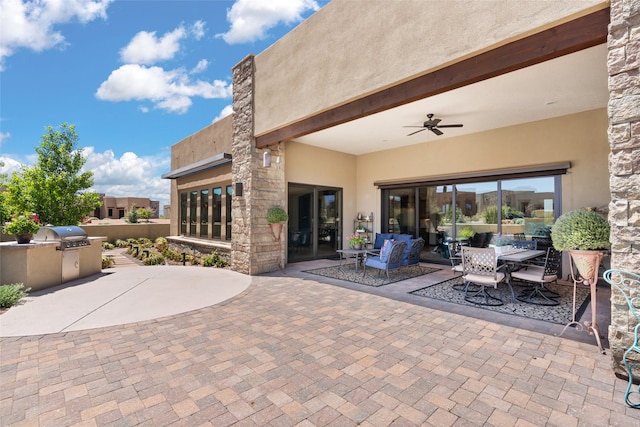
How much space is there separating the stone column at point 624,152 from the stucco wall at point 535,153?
4394 mm

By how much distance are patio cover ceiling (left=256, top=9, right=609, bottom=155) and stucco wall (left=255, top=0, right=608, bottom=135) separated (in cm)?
18

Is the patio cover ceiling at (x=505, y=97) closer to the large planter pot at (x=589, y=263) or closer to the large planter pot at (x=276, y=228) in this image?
the large planter pot at (x=276, y=228)

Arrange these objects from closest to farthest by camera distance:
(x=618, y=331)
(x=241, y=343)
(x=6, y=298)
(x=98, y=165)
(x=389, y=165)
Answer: (x=618, y=331), (x=241, y=343), (x=6, y=298), (x=389, y=165), (x=98, y=165)

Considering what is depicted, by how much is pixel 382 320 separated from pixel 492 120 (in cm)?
544

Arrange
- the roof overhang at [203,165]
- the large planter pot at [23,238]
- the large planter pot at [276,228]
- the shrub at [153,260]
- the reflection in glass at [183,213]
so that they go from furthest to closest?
the reflection in glass at [183,213], the shrub at [153,260], the roof overhang at [203,165], the large planter pot at [276,228], the large planter pot at [23,238]

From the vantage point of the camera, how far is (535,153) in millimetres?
6680

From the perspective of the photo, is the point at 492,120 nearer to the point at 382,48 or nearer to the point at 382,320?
the point at 382,48

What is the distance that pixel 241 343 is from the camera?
324 centimetres

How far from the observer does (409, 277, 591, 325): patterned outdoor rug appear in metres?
4.16

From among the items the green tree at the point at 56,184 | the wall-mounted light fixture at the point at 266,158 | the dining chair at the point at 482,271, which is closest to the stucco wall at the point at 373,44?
the wall-mounted light fixture at the point at 266,158

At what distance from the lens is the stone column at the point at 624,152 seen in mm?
2527

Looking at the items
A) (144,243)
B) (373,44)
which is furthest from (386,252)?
(144,243)

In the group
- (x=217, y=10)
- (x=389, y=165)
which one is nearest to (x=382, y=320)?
(x=389, y=165)

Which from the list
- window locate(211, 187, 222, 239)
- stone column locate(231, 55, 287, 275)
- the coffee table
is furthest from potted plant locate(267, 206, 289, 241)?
window locate(211, 187, 222, 239)
